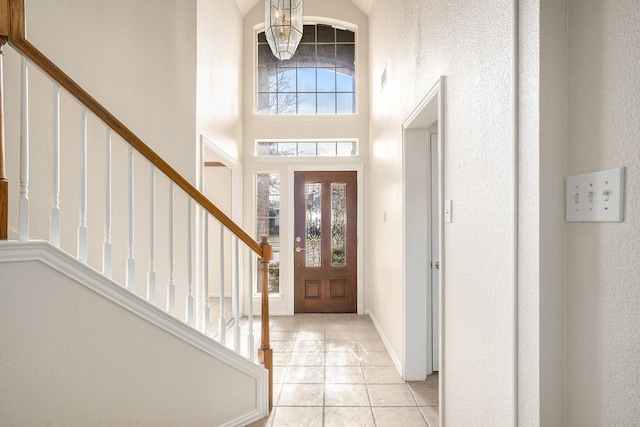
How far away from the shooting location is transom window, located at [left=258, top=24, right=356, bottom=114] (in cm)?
505

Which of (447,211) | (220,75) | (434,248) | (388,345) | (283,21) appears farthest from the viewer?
(220,75)

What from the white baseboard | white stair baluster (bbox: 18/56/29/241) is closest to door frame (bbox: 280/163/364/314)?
the white baseboard

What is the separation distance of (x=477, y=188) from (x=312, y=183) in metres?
3.47

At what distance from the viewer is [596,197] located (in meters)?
0.93

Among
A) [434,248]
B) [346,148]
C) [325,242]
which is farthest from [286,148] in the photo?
[434,248]

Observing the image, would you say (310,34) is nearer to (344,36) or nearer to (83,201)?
(344,36)

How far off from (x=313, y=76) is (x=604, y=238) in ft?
15.4

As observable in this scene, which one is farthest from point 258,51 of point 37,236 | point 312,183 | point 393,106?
point 37,236

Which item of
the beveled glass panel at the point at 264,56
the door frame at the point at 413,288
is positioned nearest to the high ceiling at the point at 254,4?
the beveled glass panel at the point at 264,56

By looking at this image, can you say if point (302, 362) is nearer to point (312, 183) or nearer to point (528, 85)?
point (312, 183)

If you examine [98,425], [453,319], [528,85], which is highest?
[528,85]

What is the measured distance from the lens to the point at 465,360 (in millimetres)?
1643

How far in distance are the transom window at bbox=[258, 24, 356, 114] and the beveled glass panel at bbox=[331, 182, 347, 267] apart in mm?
1122

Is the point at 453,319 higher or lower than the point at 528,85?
lower
